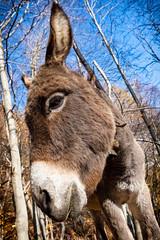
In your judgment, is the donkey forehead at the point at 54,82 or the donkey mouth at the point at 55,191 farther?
the donkey forehead at the point at 54,82

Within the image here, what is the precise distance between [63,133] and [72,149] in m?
0.16

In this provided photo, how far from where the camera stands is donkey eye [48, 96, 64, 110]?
54.0 inches

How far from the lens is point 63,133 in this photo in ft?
4.20

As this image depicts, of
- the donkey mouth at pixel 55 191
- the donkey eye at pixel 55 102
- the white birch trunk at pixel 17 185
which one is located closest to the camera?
the donkey mouth at pixel 55 191

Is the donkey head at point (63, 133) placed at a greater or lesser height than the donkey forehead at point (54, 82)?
lesser

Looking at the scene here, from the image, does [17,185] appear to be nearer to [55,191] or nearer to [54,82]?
[55,191]

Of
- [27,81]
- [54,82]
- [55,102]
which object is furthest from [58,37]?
[27,81]

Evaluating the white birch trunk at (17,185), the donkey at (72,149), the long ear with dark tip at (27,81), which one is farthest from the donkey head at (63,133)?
the white birch trunk at (17,185)

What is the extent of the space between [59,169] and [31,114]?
60cm

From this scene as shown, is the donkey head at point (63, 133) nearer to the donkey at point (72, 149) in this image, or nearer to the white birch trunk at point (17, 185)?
the donkey at point (72, 149)

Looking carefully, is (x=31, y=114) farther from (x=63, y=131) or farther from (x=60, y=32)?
(x=60, y=32)

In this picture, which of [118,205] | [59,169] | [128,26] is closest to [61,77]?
[59,169]

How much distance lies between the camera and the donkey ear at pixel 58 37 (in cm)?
143

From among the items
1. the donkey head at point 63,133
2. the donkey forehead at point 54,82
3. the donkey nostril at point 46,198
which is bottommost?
the donkey nostril at point 46,198
